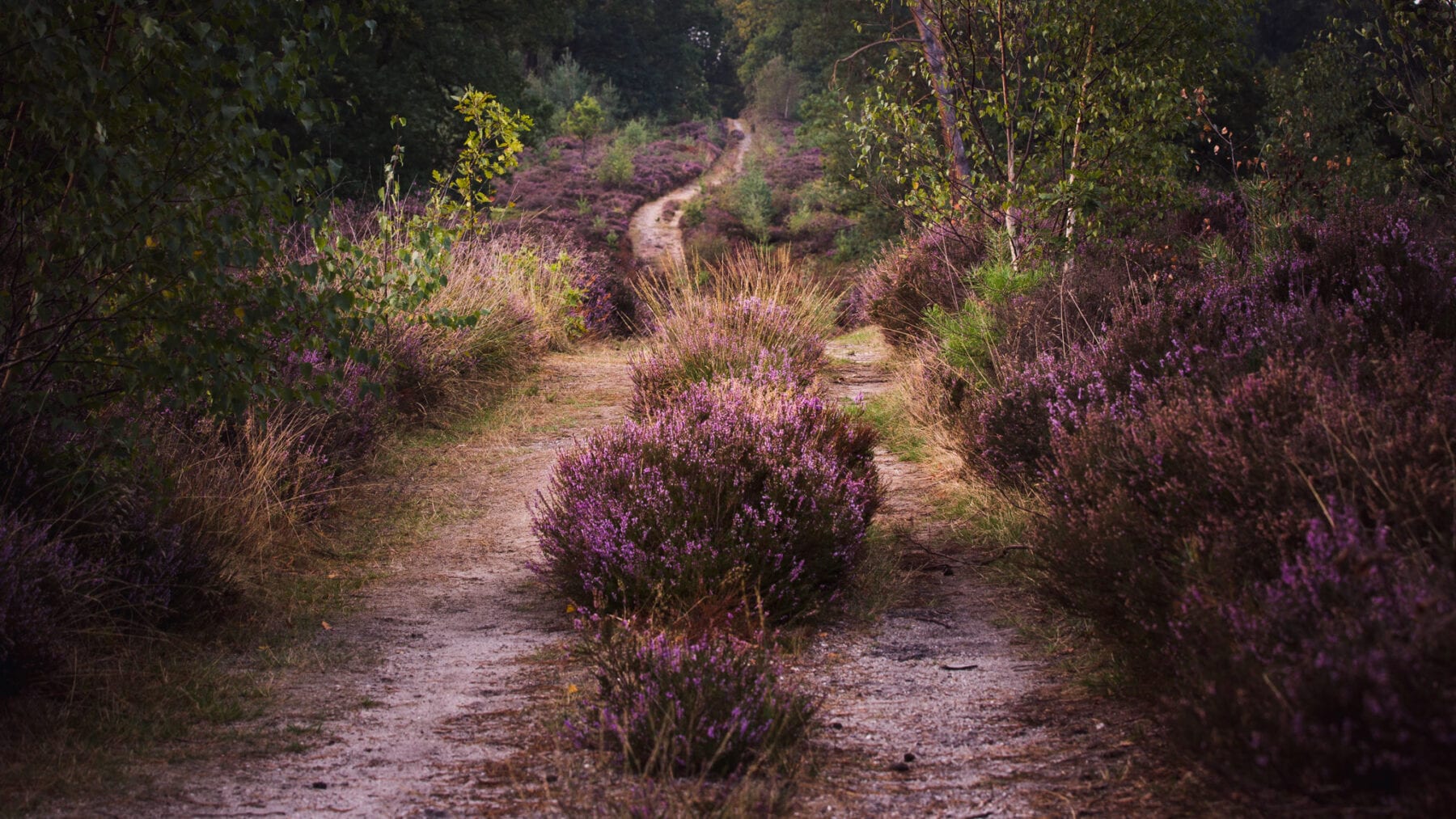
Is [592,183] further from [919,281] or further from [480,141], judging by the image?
[480,141]

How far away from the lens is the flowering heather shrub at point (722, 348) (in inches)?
324

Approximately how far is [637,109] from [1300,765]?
168ft

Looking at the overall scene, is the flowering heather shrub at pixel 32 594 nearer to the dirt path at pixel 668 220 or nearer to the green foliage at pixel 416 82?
the green foliage at pixel 416 82

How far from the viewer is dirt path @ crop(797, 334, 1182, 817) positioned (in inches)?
105

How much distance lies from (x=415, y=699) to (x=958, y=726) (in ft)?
5.93

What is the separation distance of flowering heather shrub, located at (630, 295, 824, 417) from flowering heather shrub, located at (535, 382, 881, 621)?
7.81 ft

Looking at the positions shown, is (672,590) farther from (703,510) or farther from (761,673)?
(761,673)

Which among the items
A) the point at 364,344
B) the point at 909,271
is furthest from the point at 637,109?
the point at 364,344

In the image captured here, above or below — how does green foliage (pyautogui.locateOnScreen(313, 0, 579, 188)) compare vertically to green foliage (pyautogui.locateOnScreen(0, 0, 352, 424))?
above

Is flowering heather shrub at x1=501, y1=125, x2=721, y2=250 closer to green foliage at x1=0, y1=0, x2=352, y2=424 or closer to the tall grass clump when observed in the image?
the tall grass clump

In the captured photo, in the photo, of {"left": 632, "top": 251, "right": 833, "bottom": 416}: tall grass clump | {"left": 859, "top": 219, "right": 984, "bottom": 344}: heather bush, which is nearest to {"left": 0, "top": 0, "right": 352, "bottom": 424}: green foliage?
{"left": 632, "top": 251, "right": 833, "bottom": 416}: tall grass clump

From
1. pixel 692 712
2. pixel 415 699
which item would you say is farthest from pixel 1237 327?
pixel 415 699

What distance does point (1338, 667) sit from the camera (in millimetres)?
2004

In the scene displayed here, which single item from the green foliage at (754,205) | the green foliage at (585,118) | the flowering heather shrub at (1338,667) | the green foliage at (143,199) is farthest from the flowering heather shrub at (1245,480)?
the green foliage at (585,118)
